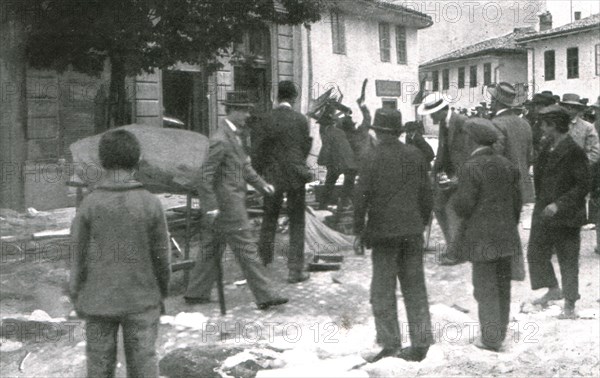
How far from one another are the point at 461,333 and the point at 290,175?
9.09ft

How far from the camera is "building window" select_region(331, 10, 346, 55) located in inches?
1169

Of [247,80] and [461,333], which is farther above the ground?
[247,80]

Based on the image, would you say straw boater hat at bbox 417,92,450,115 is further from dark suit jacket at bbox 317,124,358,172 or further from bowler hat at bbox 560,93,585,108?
dark suit jacket at bbox 317,124,358,172

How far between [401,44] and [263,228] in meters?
26.1

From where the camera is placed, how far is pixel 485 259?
263 inches

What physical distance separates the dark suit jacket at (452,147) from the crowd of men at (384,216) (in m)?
0.01

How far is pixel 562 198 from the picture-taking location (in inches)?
295

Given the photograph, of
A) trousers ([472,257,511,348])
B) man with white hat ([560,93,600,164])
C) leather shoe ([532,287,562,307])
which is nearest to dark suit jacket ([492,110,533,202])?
man with white hat ([560,93,600,164])

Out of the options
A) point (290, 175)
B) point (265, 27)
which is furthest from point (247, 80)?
point (290, 175)

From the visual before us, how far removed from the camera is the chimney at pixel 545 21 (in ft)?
171

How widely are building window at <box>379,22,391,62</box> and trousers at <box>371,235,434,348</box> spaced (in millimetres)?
27430

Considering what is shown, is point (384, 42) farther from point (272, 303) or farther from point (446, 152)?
point (272, 303)

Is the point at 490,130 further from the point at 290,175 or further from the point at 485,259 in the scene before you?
the point at 290,175

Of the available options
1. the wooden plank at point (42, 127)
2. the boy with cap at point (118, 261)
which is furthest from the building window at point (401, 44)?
the boy with cap at point (118, 261)
